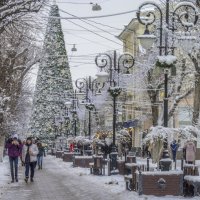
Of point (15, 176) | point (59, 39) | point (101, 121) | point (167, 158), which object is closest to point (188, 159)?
point (15, 176)

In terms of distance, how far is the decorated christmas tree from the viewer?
70688 millimetres

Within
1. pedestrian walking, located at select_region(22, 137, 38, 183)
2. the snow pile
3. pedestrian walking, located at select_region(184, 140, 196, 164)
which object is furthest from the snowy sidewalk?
pedestrian walking, located at select_region(184, 140, 196, 164)

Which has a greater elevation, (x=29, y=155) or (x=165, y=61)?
(x=165, y=61)

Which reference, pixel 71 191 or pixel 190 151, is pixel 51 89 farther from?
pixel 71 191

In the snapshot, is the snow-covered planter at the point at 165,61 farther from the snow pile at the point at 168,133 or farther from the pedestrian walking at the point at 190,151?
the pedestrian walking at the point at 190,151

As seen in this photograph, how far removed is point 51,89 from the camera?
72.1 metres

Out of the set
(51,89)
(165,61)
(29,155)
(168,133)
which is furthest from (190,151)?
(51,89)

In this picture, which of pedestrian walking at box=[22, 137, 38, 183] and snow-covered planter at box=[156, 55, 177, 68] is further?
pedestrian walking at box=[22, 137, 38, 183]

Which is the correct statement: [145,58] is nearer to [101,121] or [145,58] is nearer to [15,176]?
[15,176]

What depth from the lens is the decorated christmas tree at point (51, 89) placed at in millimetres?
70688

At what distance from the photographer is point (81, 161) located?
112 feet

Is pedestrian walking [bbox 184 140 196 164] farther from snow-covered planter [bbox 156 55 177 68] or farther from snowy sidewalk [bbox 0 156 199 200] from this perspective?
snow-covered planter [bbox 156 55 177 68]

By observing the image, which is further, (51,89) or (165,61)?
(51,89)

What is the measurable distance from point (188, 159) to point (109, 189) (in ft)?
36.3
